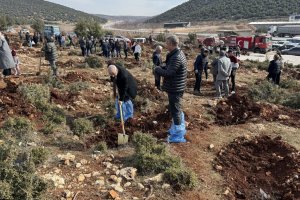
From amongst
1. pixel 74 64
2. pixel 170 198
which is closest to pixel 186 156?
pixel 170 198

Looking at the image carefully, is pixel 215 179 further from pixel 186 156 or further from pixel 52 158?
pixel 52 158

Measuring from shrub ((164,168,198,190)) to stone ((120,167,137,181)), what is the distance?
47 cm

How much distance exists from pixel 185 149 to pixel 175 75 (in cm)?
127

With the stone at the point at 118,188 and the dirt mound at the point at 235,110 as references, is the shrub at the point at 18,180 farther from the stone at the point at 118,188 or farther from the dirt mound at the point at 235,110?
the dirt mound at the point at 235,110

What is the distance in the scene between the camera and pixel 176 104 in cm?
600

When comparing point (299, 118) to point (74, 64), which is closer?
point (299, 118)

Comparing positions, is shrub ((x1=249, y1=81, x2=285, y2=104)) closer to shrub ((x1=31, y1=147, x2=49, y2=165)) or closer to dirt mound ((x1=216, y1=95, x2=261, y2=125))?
dirt mound ((x1=216, y1=95, x2=261, y2=125))

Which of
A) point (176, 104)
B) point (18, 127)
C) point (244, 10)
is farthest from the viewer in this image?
point (244, 10)

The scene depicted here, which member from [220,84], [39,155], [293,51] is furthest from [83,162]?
[293,51]

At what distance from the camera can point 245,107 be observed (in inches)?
356

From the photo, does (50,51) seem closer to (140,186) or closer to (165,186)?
(140,186)

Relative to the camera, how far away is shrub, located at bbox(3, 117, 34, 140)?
6.18 meters

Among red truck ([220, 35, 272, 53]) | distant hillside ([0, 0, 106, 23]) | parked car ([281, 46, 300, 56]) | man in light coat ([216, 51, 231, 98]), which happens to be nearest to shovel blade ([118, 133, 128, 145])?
man in light coat ([216, 51, 231, 98])

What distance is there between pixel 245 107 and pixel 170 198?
4904 millimetres
